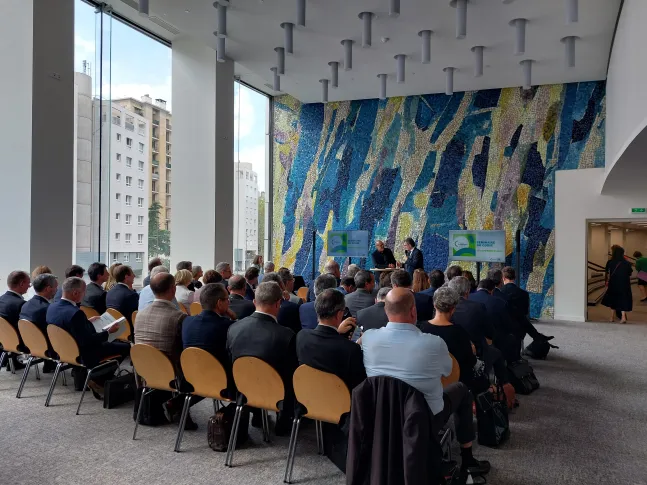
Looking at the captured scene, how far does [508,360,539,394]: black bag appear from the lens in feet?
17.2

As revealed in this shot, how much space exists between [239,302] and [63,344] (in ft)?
5.11

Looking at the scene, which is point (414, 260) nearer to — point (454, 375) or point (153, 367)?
point (454, 375)

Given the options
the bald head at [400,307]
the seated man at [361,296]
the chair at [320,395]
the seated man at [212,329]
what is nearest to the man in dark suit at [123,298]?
the seated man at [212,329]

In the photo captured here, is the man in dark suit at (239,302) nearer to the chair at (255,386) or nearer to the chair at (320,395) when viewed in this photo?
the chair at (255,386)

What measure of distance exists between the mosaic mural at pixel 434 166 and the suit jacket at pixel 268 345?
9469mm

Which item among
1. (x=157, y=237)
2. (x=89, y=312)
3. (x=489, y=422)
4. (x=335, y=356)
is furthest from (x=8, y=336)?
(x=157, y=237)

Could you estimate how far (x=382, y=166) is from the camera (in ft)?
43.0

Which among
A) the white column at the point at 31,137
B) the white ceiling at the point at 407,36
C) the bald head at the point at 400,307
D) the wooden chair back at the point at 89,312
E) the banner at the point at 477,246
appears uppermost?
the white ceiling at the point at 407,36

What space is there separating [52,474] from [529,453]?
3336mm

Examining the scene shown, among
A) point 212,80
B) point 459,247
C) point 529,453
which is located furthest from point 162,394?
point 459,247

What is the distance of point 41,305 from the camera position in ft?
16.1

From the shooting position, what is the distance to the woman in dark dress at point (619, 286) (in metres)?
10.3

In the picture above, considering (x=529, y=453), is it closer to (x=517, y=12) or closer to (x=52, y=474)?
(x=52, y=474)

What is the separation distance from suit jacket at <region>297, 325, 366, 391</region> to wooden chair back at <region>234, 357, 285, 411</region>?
27 cm
